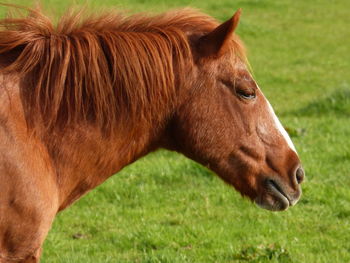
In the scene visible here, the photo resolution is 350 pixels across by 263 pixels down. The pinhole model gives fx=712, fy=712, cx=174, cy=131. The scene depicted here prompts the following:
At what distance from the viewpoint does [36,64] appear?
355 cm

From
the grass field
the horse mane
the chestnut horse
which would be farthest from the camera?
the grass field

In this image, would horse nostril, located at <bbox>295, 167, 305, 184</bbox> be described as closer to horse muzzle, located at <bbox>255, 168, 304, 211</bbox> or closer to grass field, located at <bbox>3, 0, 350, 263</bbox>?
horse muzzle, located at <bbox>255, 168, 304, 211</bbox>

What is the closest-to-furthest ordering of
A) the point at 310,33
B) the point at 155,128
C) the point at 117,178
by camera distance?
1. the point at 155,128
2. the point at 117,178
3. the point at 310,33

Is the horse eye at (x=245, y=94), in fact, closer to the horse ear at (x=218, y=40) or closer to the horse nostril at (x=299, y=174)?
the horse ear at (x=218, y=40)

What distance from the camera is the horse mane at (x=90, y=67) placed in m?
3.53

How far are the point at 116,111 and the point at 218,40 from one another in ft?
2.15

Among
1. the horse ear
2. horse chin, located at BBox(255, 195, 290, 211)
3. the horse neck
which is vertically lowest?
horse chin, located at BBox(255, 195, 290, 211)

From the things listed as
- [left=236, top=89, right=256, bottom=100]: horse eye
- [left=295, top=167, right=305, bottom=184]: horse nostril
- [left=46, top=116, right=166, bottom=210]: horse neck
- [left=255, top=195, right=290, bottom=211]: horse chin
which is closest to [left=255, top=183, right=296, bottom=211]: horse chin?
[left=255, top=195, right=290, bottom=211]: horse chin

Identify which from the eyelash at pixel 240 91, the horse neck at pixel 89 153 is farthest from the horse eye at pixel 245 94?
the horse neck at pixel 89 153

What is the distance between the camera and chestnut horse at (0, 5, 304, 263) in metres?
3.39

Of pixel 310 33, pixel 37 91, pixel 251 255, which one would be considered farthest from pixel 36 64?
pixel 310 33

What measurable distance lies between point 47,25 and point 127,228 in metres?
2.69

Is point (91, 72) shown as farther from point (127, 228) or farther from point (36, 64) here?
point (127, 228)

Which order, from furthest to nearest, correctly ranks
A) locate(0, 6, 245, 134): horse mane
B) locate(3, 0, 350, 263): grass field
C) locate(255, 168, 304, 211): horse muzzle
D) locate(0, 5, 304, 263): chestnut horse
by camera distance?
locate(3, 0, 350, 263): grass field
locate(255, 168, 304, 211): horse muzzle
locate(0, 6, 245, 134): horse mane
locate(0, 5, 304, 263): chestnut horse
